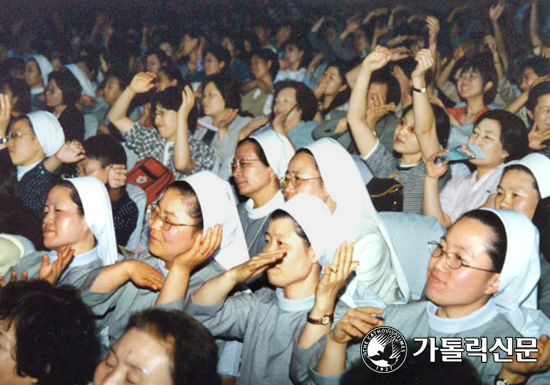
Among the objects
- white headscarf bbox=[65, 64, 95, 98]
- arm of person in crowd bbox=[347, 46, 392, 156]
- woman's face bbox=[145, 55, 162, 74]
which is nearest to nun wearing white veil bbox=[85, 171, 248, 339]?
arm of person in crowd bbox=[347, 46, 392, 156]

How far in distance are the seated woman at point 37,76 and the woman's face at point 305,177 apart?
148 centimetres

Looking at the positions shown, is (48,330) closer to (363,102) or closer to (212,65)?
(363,102)

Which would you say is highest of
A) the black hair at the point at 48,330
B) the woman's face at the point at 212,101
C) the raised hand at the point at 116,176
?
the woman's face at the point at 212,101

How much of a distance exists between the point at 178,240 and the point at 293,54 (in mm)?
1175

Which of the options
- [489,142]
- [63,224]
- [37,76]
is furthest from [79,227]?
[489,142]

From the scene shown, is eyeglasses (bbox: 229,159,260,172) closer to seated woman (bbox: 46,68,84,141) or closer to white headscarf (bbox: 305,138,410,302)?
white headscarf (bbox: 305,138,410,302)

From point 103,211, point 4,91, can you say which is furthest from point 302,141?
point 4,91

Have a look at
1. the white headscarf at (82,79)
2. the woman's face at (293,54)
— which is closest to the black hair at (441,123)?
the woman's face at (293,54)

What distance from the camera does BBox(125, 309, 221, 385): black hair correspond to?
1694 mm

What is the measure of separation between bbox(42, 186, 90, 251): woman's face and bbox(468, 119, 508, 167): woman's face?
161 centimetres

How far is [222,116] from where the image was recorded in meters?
2.98

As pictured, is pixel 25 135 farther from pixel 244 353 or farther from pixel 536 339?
pixel 536 339

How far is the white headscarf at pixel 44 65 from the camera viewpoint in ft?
10.9

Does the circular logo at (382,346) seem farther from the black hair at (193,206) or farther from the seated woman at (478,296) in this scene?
the black hair at (193,206)
